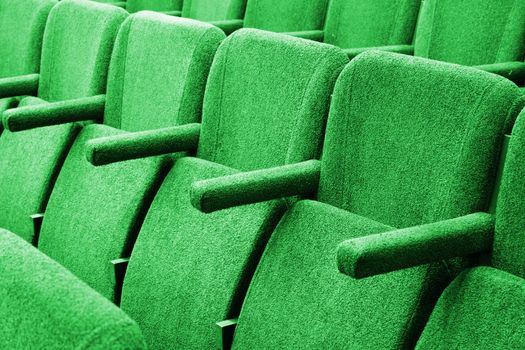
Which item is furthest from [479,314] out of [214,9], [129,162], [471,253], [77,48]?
[214,9]

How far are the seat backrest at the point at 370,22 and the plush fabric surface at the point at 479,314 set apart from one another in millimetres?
633

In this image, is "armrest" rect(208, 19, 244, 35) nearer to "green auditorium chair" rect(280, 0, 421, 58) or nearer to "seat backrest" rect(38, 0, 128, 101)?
"green auditorium chair" rect(280, 0, 421, 58)

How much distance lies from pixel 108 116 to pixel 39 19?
29 cm

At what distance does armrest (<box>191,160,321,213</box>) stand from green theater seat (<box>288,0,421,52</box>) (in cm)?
42

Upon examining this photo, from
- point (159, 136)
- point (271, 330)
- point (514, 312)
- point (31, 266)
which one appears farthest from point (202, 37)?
point (31, 266)

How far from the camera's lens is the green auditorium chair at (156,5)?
4.99 ft

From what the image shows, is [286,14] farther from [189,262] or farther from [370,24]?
[189,262]

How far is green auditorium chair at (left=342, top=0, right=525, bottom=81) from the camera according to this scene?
35.6 inches

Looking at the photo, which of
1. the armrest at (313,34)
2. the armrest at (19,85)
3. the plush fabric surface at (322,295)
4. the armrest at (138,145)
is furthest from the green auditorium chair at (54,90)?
the plush fabric surface at (322,295)

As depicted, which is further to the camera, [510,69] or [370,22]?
[370,22]

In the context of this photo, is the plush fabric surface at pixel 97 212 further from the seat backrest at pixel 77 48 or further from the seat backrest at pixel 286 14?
the seat backrest at pixel 286 14

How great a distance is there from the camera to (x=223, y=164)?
0.76m

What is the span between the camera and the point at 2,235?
29 cm

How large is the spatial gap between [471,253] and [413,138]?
100 mm
